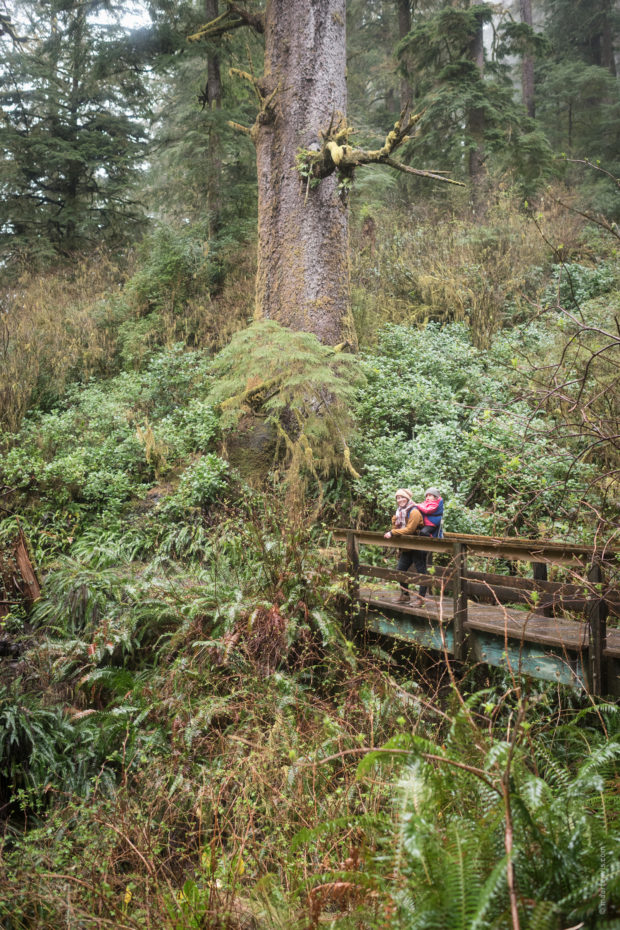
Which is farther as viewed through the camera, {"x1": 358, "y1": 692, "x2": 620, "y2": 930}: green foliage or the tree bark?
the tree bark

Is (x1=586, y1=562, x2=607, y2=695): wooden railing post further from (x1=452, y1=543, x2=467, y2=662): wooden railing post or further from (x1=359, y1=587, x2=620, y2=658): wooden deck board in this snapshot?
(x1=452, y1=543, x2=467, y2=662): wooden railing post

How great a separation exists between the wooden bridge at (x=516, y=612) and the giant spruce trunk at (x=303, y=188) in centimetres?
453

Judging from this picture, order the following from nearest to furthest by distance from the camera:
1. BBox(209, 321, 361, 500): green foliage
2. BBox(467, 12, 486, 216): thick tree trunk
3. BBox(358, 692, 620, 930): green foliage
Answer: BBox(358, 692, 620, 930): green foliage → BBox(209, 321, 361, 500): green foliage → BBox(467, 12, 486, 216): thick tree trunk

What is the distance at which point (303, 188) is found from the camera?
898 centimetres

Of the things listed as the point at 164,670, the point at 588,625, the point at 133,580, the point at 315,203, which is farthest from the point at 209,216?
the point at 588,625

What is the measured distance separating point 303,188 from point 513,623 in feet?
23.3

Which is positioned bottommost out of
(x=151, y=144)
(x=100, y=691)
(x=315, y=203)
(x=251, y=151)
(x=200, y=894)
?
(x=100, y=691)

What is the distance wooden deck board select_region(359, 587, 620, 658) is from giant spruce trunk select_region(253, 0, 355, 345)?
4.62 metres

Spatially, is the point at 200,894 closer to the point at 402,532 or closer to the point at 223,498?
the point at 402,532

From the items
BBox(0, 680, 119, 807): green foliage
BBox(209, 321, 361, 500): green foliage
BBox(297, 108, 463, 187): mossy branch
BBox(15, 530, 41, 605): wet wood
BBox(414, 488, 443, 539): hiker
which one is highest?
BBox(297, 108, 463, 187): mossy branch

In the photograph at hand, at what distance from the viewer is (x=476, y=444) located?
7770 millimetres

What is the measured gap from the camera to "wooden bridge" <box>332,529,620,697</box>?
3.82 meters

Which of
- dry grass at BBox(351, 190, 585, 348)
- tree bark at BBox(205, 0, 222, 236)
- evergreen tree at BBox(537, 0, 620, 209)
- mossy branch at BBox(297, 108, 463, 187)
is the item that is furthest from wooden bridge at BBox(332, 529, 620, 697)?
evergreen tree at BBox(537, 0, 620, 209)

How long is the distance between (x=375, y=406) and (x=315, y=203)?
3.24 metres
